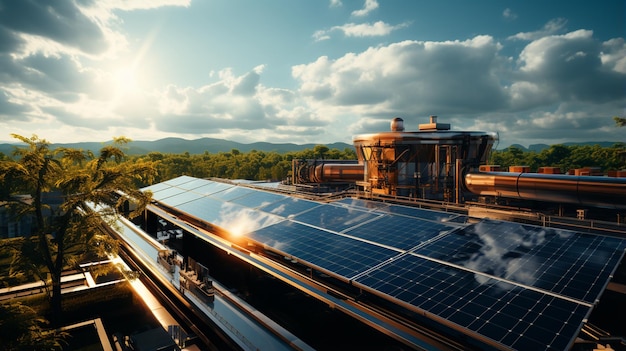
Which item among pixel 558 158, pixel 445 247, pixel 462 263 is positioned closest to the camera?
pixel 462 263

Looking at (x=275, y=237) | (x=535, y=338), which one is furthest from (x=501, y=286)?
(x=275, y=237)

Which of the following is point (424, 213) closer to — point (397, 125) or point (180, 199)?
point (397, 125)

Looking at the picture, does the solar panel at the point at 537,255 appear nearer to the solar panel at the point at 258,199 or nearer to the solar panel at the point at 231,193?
the solar panel at the point at 258,199

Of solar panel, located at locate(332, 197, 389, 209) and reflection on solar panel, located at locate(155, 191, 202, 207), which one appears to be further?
reflection on solar panel, located at locate(155, 191, 202, 207)

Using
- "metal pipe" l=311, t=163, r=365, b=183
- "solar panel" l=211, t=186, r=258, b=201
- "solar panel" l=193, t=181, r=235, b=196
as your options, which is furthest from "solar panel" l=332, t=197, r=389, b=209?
"metal pipe" l=311, t=163, r=365, b=183

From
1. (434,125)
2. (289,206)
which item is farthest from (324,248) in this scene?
(434,125)

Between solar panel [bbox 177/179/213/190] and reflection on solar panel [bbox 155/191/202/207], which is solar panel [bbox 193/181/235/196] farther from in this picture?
solar panel [bbox 177/179/213/190]
